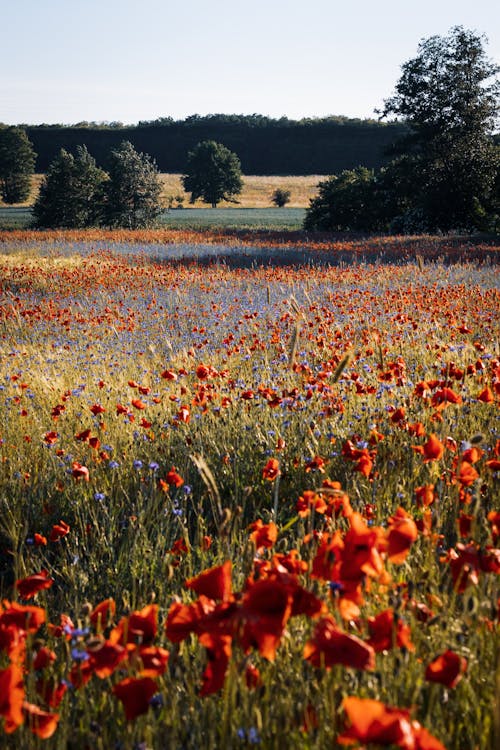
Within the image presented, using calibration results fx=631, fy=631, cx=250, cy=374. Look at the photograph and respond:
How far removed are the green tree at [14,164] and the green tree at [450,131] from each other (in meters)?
49.4

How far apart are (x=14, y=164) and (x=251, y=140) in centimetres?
3667

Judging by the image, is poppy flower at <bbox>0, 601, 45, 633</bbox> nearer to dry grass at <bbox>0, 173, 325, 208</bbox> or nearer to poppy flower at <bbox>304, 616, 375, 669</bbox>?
poppy flower at <bbox>304, 616, 375, 669</bbox>

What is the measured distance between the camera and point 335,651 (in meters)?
1.02

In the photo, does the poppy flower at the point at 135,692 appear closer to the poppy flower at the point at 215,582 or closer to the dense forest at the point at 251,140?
the poppy flower at the point at 215,582

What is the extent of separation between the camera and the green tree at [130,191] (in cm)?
3547

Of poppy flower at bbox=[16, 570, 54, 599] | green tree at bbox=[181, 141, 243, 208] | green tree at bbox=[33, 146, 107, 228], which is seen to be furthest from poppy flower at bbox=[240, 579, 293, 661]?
green tree at bbox=[181, 141, 243, 208]

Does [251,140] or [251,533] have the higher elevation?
[251,140]

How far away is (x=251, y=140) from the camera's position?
89.8 m

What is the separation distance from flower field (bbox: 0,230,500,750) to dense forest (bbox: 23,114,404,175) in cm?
7973

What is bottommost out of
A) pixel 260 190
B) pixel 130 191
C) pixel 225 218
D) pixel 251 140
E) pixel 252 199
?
pixel 225 218

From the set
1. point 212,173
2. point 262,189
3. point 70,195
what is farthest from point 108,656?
point 262,189

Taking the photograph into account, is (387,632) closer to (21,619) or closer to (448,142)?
(21,619)

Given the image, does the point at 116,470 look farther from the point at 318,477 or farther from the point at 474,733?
the point at 474,733

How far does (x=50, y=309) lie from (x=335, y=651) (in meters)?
8.66
